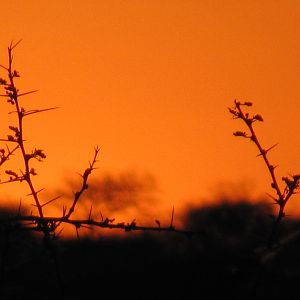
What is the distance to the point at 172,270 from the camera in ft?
24.6

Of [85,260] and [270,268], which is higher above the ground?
[85,260]

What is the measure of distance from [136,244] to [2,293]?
4848 millimetres

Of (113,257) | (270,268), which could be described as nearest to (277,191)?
(270,268)

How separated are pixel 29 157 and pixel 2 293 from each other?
1536mm

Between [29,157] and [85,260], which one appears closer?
[29,157]

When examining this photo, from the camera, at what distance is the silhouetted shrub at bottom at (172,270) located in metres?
2.25

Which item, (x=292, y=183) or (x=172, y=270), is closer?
(x=292, y=183)

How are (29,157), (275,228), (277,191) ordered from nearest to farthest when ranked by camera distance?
(275,228), (277,191), (29,157)

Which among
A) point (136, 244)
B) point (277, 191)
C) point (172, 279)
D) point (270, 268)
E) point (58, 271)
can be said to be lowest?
point (270, 268)

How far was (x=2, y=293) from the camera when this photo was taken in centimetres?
305

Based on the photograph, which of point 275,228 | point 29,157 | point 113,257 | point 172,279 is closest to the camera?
point 275,228

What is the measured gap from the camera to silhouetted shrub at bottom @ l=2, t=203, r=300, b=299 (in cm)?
225

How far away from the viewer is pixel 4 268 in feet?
10.4

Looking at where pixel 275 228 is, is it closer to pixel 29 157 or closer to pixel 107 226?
pixel 107 226
